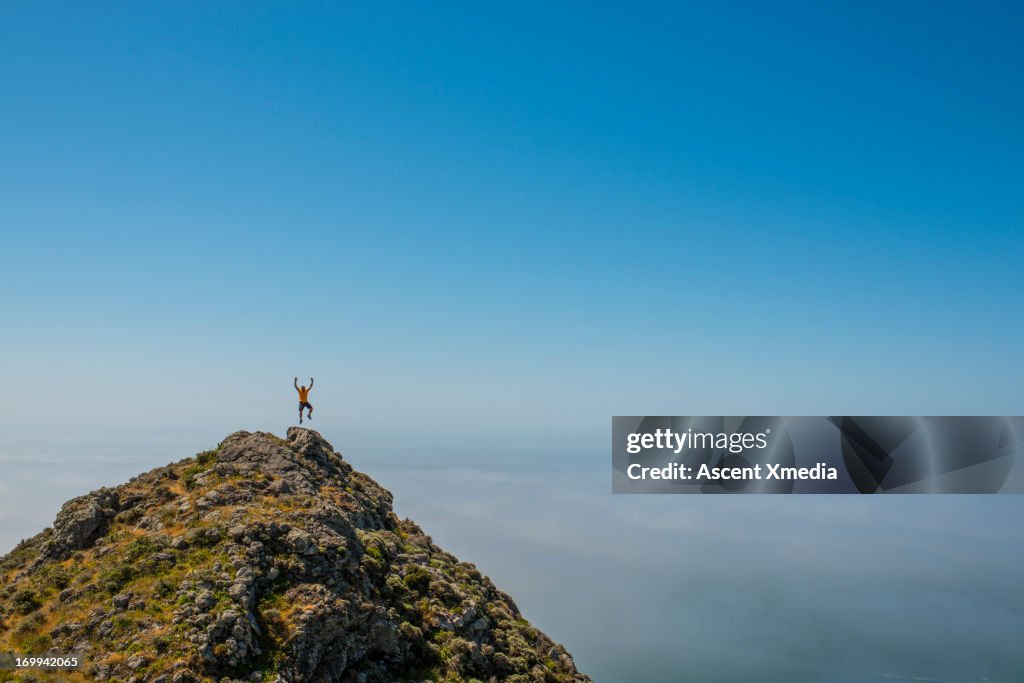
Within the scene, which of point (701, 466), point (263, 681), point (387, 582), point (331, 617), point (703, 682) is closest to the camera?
point (263, 681)

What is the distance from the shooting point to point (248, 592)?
23.2 metres

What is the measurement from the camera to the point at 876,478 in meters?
44.3

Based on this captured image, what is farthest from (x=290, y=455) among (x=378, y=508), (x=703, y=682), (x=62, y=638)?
(x=703, y=682)

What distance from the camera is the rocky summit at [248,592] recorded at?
69.7 feet

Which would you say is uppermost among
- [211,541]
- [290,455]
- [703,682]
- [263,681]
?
[290,455]

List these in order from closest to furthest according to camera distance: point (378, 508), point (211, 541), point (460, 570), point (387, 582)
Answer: point (211, 541) → point (387, 582) → point (460, 570) → point (378, 508)

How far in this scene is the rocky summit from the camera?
69.7ft

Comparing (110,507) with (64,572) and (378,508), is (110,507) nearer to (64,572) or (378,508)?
(64,572)

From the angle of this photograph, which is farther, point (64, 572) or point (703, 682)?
point (703, 682)

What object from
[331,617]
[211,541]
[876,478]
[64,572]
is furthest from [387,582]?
[876,478]

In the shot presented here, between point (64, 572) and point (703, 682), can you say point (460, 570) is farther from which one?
point (703, 682)

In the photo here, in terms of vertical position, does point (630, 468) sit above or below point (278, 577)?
above

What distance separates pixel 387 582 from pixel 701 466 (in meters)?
25.3

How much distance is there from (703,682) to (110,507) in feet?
547
